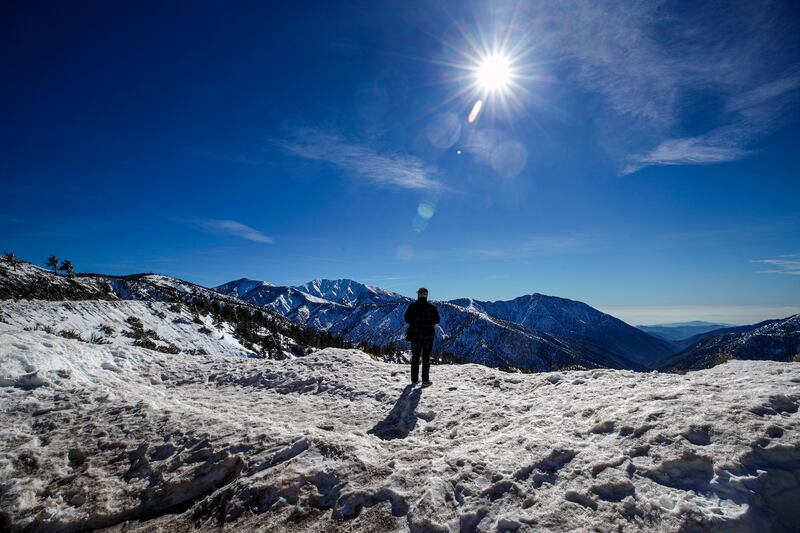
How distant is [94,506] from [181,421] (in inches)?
84.5

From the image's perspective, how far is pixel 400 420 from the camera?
8484 mm

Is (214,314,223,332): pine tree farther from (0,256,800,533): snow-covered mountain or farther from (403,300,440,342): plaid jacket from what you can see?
(403,300,440,342): plaid jacket

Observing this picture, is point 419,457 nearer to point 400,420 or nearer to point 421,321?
point 400,420

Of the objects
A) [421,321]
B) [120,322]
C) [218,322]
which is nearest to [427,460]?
[421,321]

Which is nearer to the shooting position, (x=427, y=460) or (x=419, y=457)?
(x=427, y=460)

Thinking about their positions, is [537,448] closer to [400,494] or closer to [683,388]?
[400,494]

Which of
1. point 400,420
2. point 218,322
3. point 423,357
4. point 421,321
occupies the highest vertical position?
point 421,321

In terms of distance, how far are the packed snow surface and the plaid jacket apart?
2.49 m

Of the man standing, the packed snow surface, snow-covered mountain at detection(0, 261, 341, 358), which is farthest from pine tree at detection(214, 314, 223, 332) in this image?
the man standing

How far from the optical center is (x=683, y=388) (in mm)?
6832

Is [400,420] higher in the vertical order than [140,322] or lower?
lower

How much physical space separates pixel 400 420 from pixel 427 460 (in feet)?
9.50

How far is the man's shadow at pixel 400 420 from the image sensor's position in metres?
7.71

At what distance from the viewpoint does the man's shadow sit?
7.71 meters
